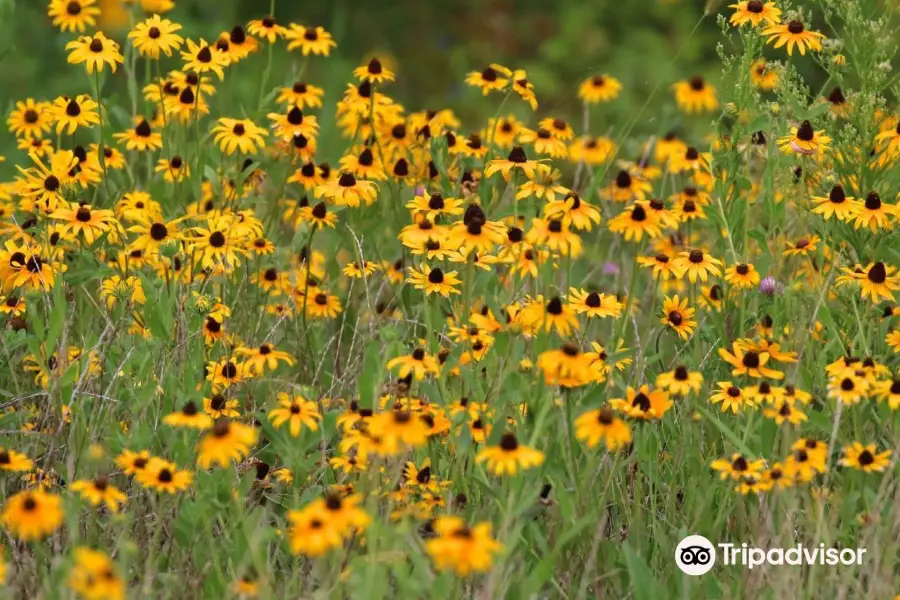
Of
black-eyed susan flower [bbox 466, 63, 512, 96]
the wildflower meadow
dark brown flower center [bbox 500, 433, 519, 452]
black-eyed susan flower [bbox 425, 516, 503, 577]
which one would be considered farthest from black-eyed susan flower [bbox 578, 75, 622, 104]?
black-eyed susan flower [bbox 425, 516, 503, 577]

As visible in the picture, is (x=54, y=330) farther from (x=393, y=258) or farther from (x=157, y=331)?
(x=393, y=258)

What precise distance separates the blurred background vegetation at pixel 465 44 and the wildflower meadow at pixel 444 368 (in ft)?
8.00

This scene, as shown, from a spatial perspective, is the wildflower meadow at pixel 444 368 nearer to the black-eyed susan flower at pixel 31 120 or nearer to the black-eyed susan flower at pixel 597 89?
the black-eyed susan flower at pixel 31 120

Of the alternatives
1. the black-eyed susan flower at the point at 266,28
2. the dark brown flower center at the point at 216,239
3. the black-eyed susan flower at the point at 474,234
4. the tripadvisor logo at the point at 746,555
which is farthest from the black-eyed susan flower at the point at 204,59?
the tripadvisor logo at the point at 746,555

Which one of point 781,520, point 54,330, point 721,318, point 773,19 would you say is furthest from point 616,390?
point 54,330

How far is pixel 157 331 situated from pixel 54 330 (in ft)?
0.93

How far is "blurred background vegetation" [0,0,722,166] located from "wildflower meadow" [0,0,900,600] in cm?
244

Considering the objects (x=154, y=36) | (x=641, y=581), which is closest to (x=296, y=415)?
(x=641, y=581)

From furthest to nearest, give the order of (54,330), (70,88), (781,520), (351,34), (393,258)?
1. (351,34)
2. (70,88)
3. (393,258)
4. (54,330)
5. (781,520)

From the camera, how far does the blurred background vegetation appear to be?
23.6 ft

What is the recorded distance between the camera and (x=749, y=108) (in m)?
3.85

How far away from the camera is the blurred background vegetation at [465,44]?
7180 mm

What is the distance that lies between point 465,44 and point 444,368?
492 centimetres

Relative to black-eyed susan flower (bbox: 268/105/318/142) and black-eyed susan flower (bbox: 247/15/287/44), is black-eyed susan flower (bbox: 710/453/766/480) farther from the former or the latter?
black-eyed susan flower (bbox: 247/15/287/44)
